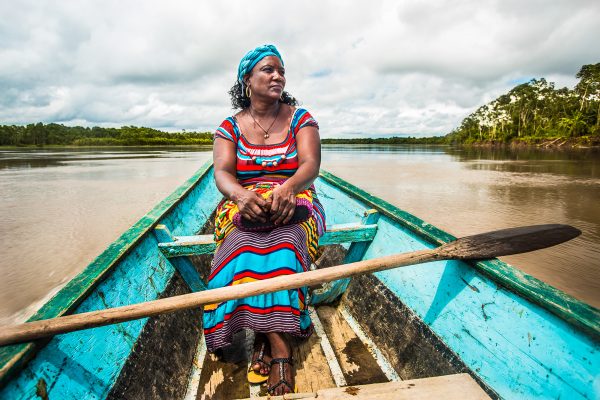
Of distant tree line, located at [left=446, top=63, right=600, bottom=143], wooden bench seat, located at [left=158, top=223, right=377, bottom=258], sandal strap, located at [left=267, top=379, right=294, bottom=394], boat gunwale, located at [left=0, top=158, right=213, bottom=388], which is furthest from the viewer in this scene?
distant tree line, located at [left=446, top=63, right=600, bottom=143]

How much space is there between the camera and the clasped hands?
1.57 metres

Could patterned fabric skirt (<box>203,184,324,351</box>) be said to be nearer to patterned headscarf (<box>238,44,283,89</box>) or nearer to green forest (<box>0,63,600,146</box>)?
patterned headscarf (<box>238,44,283,89</box>)

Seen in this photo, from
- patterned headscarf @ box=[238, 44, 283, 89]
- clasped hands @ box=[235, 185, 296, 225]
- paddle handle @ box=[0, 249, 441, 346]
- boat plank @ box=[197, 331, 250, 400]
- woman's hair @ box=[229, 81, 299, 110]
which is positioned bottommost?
boat plank @ box=[197, 331, 250, 400]

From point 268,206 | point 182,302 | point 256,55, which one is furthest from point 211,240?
point 256,55

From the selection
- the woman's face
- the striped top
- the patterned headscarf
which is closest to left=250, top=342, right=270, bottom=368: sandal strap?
the striped top

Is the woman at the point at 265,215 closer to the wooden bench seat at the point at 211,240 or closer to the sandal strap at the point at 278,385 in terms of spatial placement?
the sandal strap at the point at 278,385

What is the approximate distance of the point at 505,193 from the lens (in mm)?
9812

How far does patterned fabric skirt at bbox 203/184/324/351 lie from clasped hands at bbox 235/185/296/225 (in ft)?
0.22

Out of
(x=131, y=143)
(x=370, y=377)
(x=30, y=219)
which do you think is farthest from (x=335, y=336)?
(x=131, y=143)

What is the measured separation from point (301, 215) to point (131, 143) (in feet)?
241

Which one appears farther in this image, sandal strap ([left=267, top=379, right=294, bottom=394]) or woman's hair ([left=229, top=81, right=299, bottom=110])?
woman's hair ([left=229, top=81, right=299, bottom=110])

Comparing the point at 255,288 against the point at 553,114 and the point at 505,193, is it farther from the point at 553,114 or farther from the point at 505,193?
the point at 553,114

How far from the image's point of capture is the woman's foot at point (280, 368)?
4.68 feet

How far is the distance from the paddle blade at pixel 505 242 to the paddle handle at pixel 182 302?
10 centimetres
